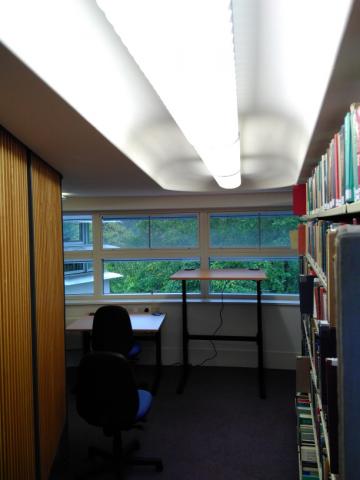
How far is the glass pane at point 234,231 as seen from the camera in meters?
4.67

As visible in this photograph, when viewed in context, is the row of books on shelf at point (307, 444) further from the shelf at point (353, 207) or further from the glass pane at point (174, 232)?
the glass pane at point (174, 232)

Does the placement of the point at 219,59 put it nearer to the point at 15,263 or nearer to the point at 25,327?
the point at 15,263

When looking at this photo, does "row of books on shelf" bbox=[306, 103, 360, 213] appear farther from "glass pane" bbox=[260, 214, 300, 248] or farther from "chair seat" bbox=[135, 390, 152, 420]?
"glass pane" bbox=[260, 214, 300, 248]

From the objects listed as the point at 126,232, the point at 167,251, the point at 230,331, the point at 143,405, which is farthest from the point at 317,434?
the point at 126,232

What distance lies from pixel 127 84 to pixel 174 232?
10.3ft

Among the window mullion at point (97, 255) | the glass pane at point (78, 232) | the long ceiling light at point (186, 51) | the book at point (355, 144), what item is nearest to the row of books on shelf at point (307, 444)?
the book at point (355, 144)

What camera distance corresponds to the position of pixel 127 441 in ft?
9.64

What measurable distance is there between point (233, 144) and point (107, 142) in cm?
66

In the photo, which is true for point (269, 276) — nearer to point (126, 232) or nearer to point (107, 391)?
point (126, 232)

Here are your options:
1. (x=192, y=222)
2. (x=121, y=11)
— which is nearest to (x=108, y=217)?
(x=192, y=222)

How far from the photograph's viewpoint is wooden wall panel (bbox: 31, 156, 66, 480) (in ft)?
6.55

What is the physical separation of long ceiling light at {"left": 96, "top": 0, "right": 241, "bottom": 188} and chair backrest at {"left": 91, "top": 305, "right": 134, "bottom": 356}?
7.88ft

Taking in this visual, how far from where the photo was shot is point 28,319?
1820mm

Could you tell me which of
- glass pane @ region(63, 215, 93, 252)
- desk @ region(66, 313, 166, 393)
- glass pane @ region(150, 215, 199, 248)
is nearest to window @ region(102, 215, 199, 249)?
glass pane @ region(150, 215, 199, 248)
